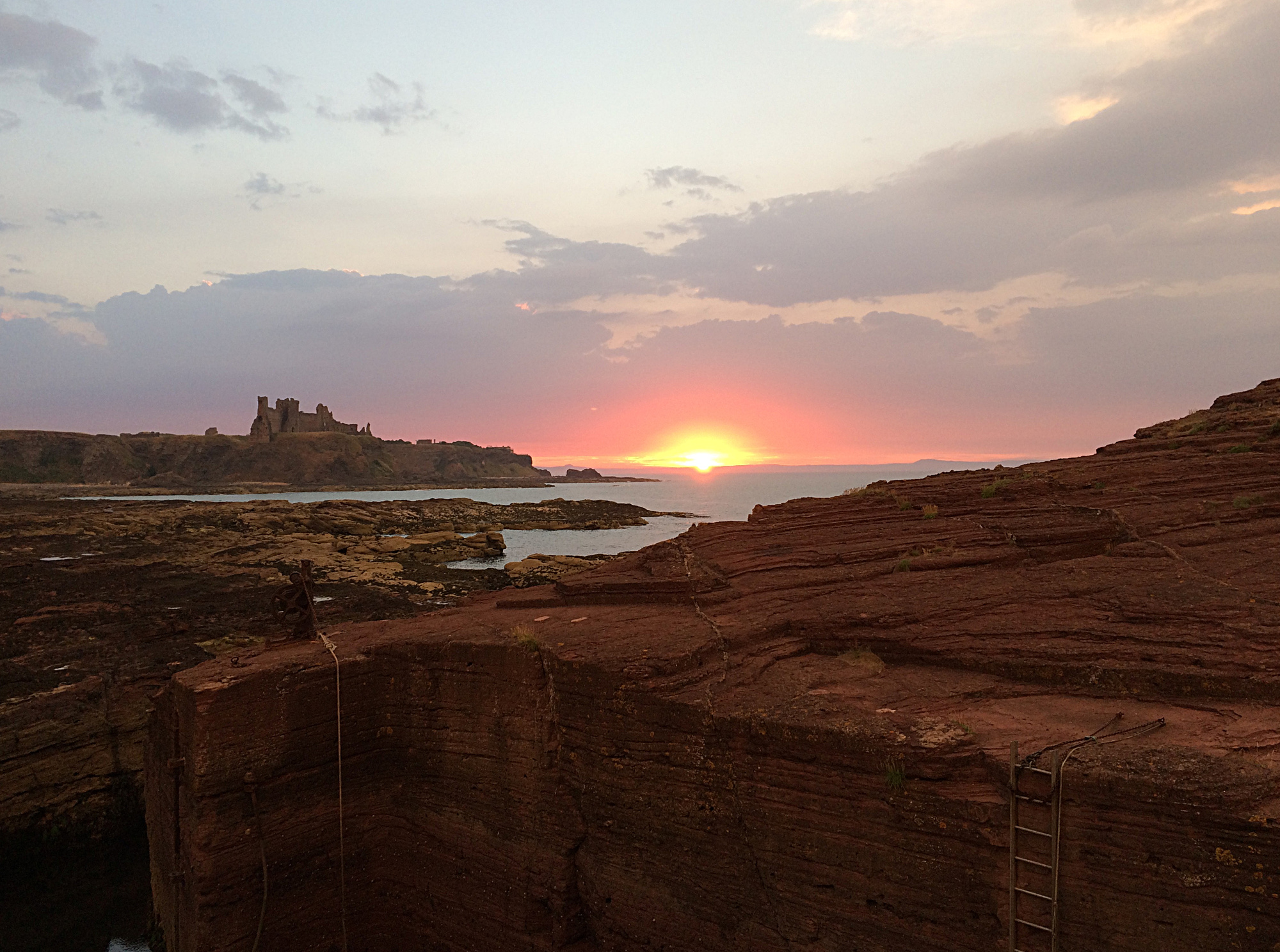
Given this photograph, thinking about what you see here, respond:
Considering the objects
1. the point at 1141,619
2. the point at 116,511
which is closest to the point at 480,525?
the point at 116,511

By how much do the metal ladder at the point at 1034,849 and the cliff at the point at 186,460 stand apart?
615 ft

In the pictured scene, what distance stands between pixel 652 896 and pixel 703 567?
209 inches

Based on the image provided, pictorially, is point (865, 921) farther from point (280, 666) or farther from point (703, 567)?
point (280, 666)

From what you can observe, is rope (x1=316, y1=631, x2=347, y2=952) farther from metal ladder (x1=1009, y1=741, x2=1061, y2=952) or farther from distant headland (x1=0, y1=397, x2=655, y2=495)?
distant headland (x1=0, y1=397, x2=655, y2=495)

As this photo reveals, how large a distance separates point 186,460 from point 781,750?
210215 millimetres

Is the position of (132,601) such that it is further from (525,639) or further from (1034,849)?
(1034,849)

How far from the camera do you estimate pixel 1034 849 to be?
6.11 meters

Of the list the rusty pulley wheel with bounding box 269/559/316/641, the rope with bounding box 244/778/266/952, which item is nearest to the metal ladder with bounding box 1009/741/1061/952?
the rope with bounding box 244/778/266/952

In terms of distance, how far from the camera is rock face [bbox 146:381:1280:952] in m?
5.99

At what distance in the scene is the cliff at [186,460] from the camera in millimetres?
162750

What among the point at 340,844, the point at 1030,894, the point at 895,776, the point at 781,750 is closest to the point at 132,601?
the point at 340,844

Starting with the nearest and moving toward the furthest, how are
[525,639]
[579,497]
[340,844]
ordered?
1. [525,639]
2. [340,844]
3. [579,497]

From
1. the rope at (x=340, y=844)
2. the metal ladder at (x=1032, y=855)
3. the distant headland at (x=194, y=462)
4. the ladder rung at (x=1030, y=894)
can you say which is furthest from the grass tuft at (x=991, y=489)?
the distant headland at (x=194, y=462)

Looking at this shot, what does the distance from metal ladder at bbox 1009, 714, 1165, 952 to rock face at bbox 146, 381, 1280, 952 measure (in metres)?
0.12
